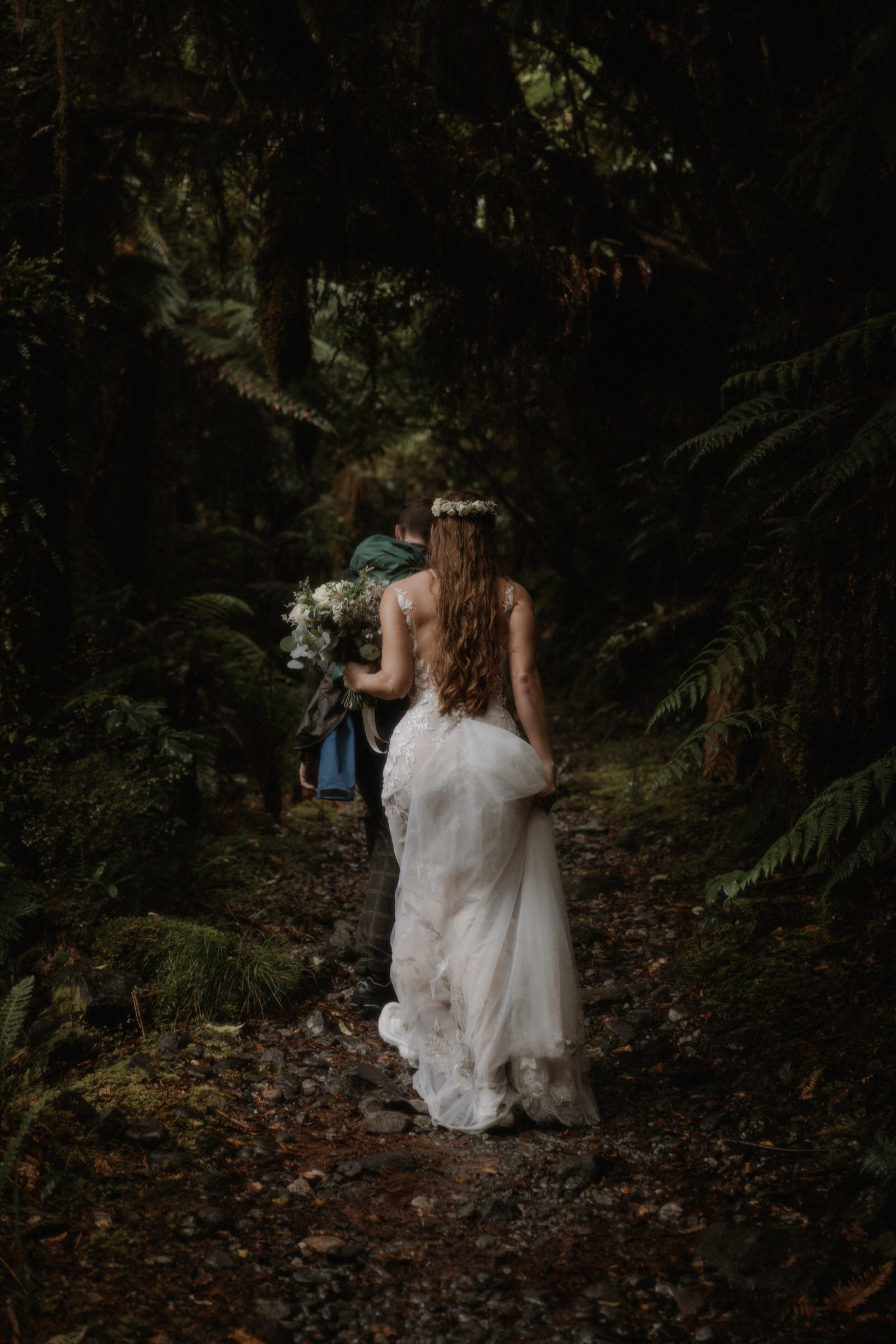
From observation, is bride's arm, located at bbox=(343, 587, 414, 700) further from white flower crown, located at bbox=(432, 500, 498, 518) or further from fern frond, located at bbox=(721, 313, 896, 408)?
fern frond, located at bbox=(721, 313, 896, 408)

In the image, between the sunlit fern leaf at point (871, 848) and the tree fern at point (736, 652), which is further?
the tree fern at point (736, 652)

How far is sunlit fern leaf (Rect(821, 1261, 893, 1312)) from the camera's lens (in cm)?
246

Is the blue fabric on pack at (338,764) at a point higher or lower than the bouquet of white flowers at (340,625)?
lower

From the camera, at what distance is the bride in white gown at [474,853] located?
370cm

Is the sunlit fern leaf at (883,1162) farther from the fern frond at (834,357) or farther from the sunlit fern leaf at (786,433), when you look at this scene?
the fern frond at (834,357)

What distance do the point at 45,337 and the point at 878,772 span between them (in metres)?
4.41

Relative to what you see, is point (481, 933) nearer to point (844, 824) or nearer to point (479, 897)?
point (479, 897)

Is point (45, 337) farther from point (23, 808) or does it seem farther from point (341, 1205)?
point (341, 1205)

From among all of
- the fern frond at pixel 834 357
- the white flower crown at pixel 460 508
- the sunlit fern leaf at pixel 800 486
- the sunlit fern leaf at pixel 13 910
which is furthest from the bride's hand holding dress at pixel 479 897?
the sunlit fern leaf at pixel 13 910

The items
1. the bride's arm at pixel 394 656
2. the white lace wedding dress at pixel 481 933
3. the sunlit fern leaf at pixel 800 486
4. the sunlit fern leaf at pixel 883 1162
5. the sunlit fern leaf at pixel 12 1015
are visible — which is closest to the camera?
the sunlit fern leaf at pixel 883 1162

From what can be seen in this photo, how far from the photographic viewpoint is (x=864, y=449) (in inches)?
136

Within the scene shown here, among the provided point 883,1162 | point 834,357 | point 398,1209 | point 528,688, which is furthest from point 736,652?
point 398,1209

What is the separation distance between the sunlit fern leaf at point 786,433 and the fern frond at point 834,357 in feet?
0.53

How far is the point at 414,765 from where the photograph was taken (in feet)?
13.5
